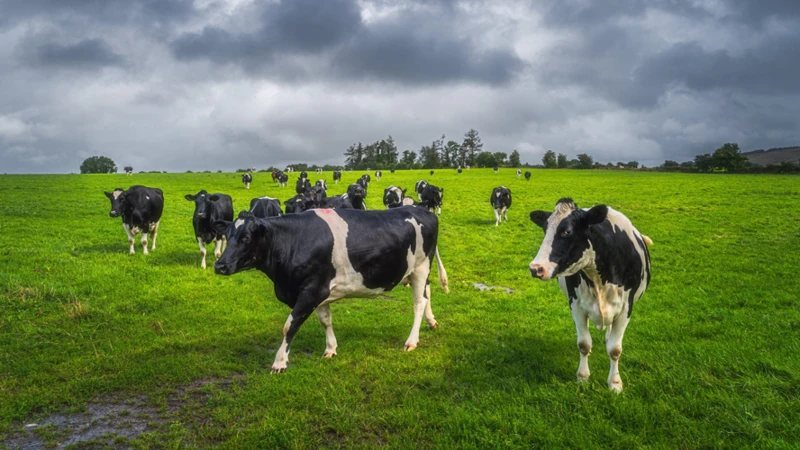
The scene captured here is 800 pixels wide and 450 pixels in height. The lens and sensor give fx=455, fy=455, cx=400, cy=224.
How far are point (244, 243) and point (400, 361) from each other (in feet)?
8.74

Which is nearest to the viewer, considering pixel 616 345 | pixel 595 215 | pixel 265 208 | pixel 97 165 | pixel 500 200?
pixel 595 215

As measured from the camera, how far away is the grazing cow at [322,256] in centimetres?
604

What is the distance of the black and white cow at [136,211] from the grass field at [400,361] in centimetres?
122

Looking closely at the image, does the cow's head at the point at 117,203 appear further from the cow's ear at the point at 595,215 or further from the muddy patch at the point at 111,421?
the cow's ear at the point at 595,215

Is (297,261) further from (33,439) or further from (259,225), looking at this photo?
(33,439)

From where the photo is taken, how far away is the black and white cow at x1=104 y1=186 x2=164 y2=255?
13922 millimetres

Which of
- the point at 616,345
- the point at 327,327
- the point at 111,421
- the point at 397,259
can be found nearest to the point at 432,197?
the point at 397,259

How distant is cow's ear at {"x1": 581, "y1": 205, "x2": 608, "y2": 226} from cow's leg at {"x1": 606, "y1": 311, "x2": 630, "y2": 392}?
1196mm

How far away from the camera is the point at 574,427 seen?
4496mm

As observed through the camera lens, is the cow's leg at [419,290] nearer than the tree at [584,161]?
Yes

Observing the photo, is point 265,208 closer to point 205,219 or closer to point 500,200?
point 205,219

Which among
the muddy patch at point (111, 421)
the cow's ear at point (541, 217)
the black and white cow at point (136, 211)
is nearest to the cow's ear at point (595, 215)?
the cow's ear at point (541, 217)

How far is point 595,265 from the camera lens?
4.97m

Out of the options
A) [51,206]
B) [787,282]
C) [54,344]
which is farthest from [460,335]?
[51,206]
